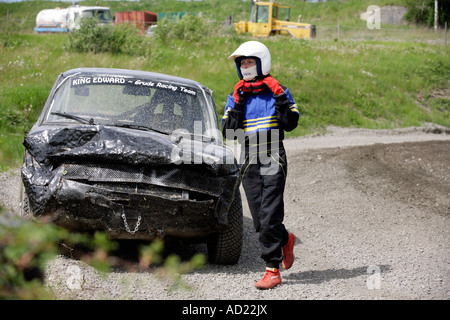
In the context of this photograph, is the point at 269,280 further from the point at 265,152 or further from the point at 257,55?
the point at 257,55

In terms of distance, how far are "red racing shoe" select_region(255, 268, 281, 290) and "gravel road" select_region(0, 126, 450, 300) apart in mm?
63

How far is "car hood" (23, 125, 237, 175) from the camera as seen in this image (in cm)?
430

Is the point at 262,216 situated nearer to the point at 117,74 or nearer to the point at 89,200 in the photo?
the point at 89,200

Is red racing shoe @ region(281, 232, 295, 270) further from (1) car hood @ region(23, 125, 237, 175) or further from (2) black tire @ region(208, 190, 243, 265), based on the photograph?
Result: (1) car hood @ region(23, 125, 237, 175)

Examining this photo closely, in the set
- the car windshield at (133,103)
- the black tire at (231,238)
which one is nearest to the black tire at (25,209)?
the car windshield at (133,103)

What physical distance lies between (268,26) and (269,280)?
30151 mm

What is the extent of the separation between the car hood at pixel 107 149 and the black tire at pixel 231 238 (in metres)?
0.50

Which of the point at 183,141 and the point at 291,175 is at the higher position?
the point at 183,141

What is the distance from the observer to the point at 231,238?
5.02m

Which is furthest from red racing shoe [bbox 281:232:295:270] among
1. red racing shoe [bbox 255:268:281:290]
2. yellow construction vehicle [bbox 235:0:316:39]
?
yellow construction vehicle [bbox 235:0:316:39]

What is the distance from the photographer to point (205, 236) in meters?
4.95
